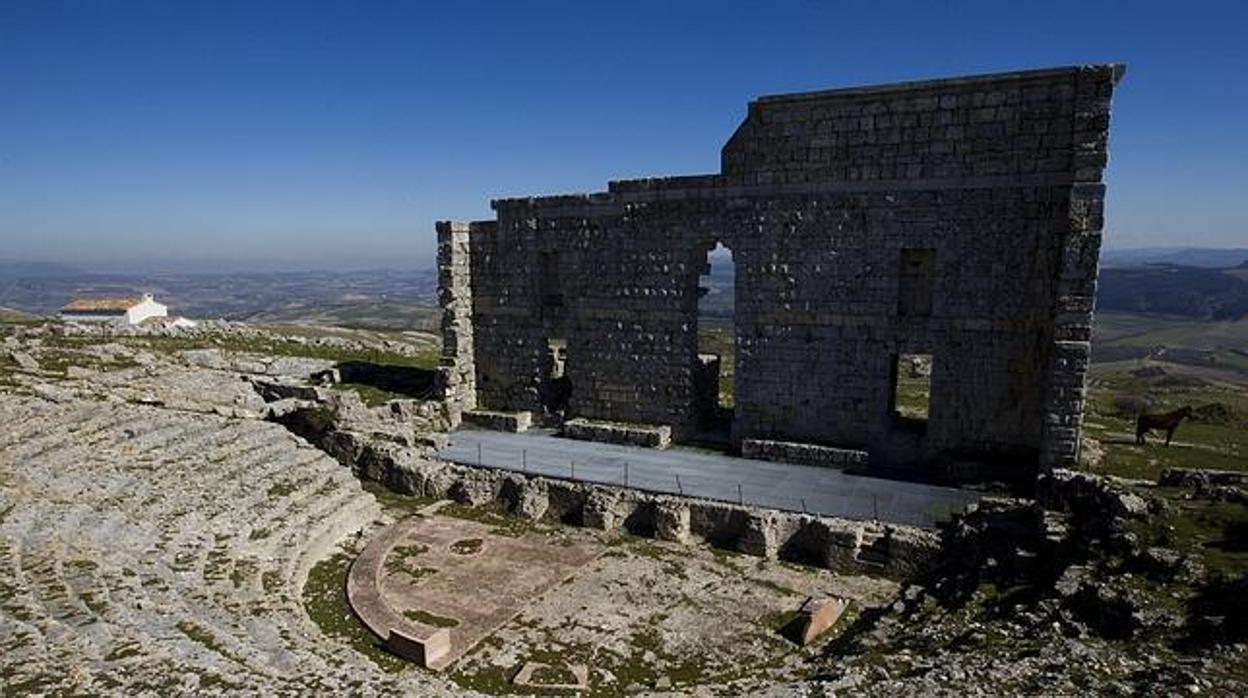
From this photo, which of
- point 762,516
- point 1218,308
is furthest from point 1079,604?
point 1218,308

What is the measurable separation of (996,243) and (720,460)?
8984 millimetres

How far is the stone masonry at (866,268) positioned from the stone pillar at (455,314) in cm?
197

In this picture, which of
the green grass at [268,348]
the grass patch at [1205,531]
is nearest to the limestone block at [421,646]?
the grass patch at [1205,531]

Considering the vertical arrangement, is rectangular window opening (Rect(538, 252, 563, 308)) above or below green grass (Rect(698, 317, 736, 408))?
above

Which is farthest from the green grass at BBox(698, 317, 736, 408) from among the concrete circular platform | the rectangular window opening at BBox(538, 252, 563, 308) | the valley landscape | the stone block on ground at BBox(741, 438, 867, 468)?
the valley landscape

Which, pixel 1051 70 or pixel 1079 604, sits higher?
pixel 1051 70

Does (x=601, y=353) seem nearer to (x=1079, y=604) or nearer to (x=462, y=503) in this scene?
(x=462, y=503)

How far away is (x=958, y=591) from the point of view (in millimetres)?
13266

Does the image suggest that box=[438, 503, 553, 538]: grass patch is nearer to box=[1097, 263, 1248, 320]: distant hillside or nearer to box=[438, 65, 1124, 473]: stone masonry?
box=[438, 65, 1124, 473]: stone masonry

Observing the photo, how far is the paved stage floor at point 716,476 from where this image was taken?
674 inches

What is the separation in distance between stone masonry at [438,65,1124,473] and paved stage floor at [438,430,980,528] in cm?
152

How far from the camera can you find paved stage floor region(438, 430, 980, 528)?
674 inches

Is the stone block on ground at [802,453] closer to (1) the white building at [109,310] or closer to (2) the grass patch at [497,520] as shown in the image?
(2) the grass patch at [497,520]

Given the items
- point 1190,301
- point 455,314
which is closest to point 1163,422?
point 455,314
